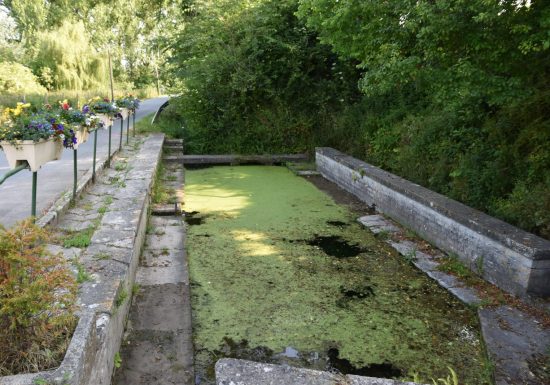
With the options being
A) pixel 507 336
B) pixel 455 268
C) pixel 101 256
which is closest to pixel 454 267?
pixel 455 268

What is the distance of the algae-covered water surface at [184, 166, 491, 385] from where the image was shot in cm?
308

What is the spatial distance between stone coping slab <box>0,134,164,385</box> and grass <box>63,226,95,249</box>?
0.05 m

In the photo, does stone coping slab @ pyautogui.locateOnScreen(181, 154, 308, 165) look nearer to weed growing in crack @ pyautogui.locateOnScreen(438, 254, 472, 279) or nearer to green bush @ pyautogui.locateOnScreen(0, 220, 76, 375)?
weed growing in crack @ pyautogui.locateOnScreen(438, 254, 472, 279)

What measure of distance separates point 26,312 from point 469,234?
153 inches

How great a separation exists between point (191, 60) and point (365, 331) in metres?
9.54

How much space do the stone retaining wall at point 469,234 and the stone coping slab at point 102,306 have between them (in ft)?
10.4

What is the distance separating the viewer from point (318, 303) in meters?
3.84

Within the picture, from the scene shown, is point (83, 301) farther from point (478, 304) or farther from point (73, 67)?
point (73, 67)

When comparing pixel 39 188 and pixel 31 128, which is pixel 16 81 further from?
pixel 31 128

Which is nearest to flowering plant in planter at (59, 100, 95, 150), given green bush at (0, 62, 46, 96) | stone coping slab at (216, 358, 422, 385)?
stone coping slab at (216, 358, 422, 385)

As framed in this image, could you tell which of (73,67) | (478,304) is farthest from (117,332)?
(73,67)

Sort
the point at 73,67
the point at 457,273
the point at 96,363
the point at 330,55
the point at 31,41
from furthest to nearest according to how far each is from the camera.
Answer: the point at 31,41 → the point at 73,67 → the point at 330,55 → the point at 457,273 → the point at 96,363

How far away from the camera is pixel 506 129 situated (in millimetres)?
5289

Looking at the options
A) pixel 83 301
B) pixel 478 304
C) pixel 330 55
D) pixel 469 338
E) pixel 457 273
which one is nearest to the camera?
pixel 83 301
